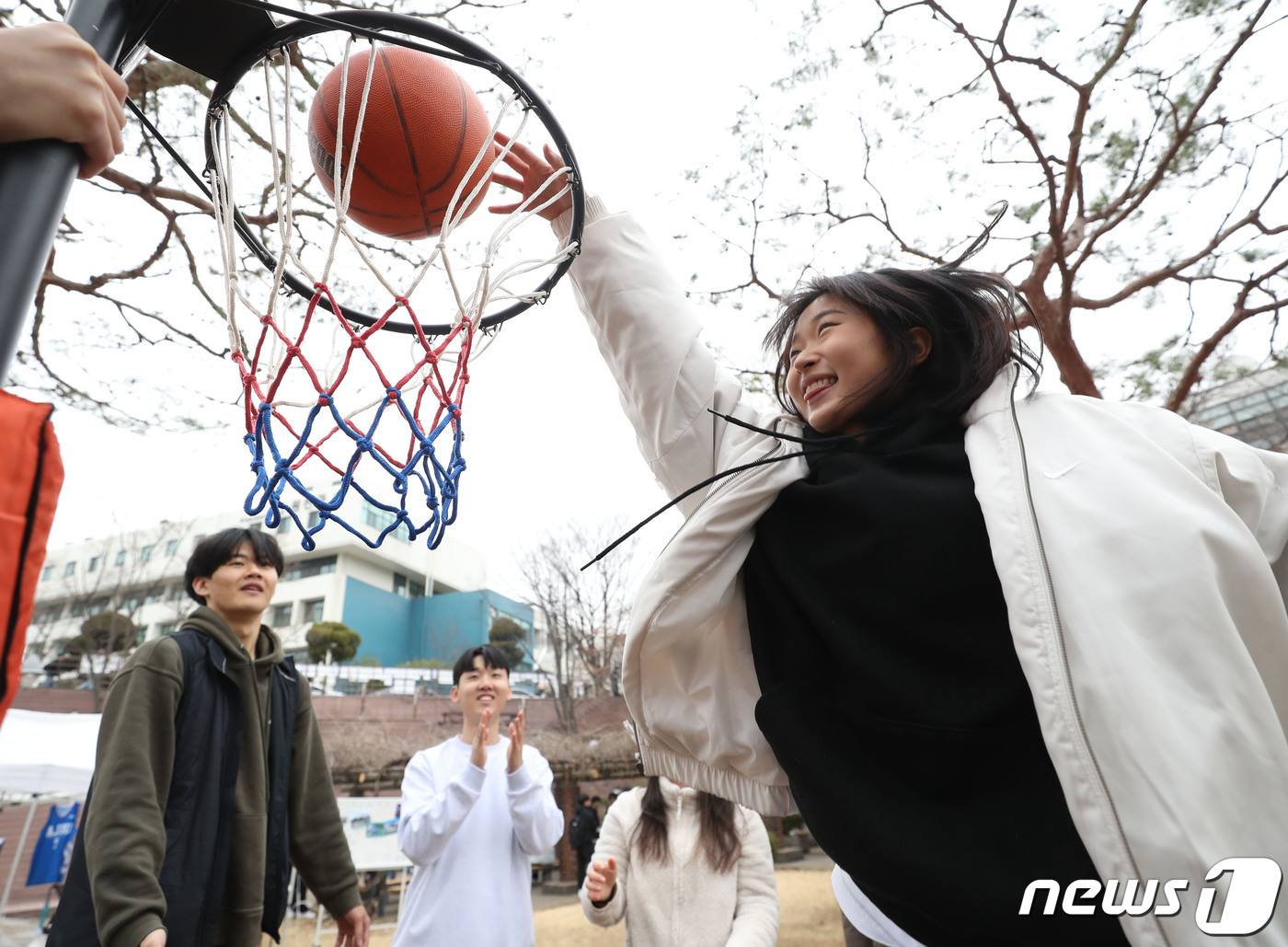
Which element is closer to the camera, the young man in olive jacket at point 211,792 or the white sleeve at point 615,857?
the young man in olive jacket at point 211,792

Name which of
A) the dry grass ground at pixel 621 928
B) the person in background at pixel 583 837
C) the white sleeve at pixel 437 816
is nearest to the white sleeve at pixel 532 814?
the white sleeve at pixel 437 816

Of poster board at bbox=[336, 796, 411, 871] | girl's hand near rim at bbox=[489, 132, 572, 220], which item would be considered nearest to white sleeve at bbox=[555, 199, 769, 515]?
girl's hand near rim at bbox=[489, 132, 572, 220]

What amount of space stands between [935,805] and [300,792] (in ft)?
7.50

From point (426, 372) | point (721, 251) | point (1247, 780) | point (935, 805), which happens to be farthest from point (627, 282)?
point (721, 251)

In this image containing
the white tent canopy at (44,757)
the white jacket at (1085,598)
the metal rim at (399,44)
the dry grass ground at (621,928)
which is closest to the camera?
the white jacket at (1085,598)

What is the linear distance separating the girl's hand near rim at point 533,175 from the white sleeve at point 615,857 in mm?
2586

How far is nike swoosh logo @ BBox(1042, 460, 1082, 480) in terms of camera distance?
128 centimetres

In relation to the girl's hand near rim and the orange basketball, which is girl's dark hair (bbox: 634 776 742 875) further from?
the orange basketball

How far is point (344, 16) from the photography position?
1848 millimetres

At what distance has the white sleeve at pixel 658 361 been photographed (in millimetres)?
1727

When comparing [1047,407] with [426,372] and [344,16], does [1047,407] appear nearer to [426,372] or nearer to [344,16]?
[426,372]

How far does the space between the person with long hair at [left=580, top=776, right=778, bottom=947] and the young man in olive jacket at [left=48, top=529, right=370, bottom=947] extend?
113 cm

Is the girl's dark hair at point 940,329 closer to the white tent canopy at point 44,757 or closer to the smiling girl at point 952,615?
the smiling girl at point 952,615

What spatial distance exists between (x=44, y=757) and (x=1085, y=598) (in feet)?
30.0
